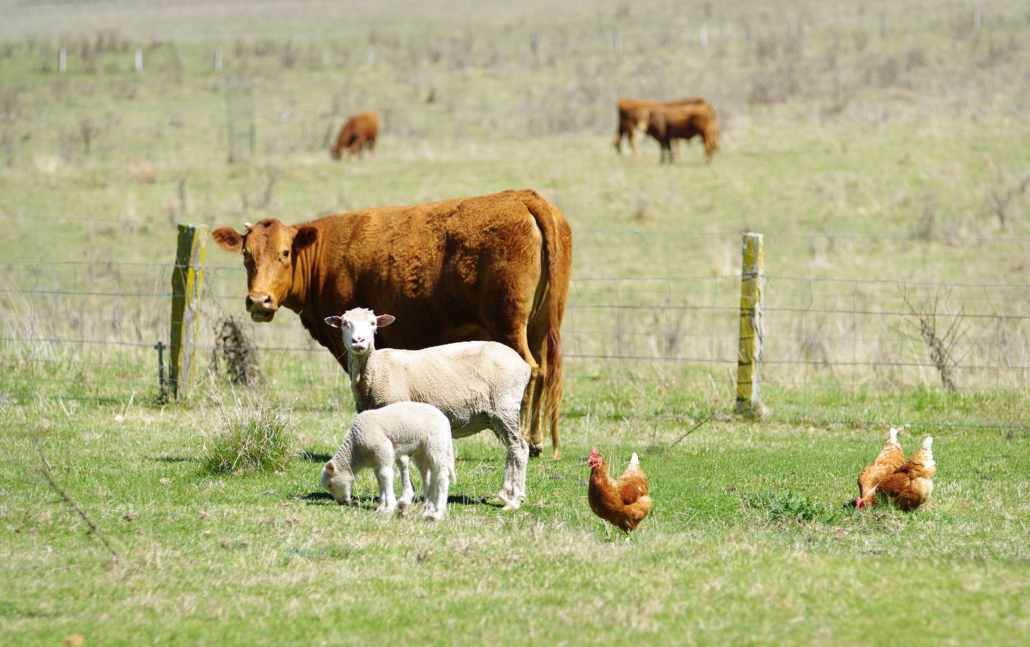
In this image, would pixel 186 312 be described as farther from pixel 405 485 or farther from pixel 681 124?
pixel 681 124

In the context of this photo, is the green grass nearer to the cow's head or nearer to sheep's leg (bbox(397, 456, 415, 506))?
sheep's leg (bbox(397, 456, 415, 506))

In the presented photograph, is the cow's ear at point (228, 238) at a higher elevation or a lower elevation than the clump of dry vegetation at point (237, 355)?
higher

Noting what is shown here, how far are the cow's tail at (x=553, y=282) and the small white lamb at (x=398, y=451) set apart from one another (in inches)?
82.7

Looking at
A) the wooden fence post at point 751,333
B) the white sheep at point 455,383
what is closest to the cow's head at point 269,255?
the white sheep at point 455,383

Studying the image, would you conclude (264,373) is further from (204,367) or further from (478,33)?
(478,33)

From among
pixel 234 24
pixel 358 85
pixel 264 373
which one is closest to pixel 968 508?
pixel 264 373

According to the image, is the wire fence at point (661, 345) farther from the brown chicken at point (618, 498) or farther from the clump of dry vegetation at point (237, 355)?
the brown chicken at point (618, 498)

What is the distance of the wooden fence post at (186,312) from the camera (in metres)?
10.6

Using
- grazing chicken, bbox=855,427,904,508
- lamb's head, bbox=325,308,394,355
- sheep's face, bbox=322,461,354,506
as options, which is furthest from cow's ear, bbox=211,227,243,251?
grazing chicken, bbox=855,427,904,508

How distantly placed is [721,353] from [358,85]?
108 feet

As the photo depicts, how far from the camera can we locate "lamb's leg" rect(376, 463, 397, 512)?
6418mm

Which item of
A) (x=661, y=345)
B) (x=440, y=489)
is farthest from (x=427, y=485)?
(x=661, y=345)

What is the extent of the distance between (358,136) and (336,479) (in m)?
24.8

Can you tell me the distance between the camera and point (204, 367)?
11.3 meters
